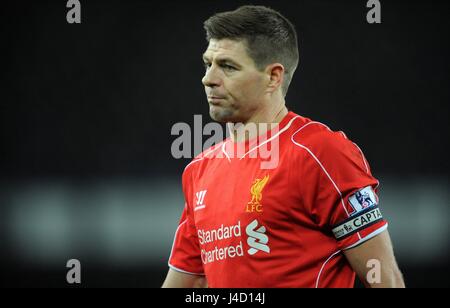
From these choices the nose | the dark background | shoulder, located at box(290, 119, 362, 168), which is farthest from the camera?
the dark background

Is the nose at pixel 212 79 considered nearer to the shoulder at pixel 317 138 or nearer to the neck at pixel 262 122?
the neck at pixel 262 122

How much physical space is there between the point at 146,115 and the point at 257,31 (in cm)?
365

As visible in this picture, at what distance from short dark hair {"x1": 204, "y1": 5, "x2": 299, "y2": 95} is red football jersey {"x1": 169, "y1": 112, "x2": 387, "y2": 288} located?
0.28 m

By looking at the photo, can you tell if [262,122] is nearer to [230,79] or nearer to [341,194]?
[230,79]

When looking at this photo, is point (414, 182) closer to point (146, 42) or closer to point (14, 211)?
point (146, 42)

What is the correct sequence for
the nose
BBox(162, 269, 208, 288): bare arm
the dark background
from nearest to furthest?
the nose
BBox(162, 269, 208, 288): bare arm
the dark background

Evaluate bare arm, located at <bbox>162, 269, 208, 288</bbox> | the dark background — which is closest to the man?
bare arm, located at <bbox>162, 269, 208, 288</bbox>

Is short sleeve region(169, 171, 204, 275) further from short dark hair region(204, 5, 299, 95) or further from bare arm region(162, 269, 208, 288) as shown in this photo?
short dark hair region(204, 5, 299, 95)

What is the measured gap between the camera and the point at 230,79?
102 inches

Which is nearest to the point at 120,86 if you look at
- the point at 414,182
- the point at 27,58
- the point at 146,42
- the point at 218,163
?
the point at 146,42

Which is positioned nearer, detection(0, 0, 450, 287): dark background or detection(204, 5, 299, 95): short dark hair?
detection(204, 5, 299, 95): short dark hair

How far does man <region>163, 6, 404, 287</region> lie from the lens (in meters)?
2.36

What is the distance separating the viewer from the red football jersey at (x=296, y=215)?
2.36 m

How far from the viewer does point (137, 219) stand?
5.91 m
